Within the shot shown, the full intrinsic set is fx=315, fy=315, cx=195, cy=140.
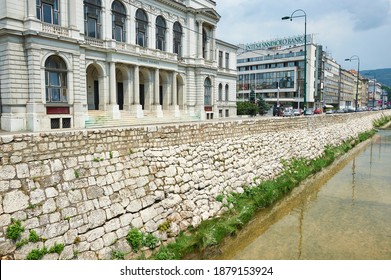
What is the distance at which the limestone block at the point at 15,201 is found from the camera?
829cm

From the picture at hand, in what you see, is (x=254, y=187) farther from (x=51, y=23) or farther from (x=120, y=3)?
(x=120, y=3)

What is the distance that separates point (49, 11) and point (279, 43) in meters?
82.2

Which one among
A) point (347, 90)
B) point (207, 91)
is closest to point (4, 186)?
point (207, 91)

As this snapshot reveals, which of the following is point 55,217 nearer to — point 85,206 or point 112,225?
point 85,206

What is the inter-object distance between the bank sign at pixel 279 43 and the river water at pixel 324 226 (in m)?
79.7

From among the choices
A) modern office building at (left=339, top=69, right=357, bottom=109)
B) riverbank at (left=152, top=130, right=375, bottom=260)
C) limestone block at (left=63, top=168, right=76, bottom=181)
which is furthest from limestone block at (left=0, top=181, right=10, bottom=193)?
modern office building at (left=339, top=69, right=357, bottom=109)

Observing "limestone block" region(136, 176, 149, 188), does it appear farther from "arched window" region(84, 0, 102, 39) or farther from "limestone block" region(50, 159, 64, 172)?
"arched window" region(84, 0, 102, 39)

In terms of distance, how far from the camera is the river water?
36.9 ft

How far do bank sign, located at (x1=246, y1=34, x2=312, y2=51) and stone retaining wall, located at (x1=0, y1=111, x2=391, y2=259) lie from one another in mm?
84712

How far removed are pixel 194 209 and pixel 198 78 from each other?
33.7 m

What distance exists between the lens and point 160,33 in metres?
39.5

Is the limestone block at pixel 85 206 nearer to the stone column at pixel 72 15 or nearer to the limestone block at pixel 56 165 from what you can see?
the limestone block at pixel 56 165

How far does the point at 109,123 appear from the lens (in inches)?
1227

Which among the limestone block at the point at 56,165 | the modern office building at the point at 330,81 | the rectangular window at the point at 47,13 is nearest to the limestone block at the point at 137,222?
the limestone block at the point at 56,165
